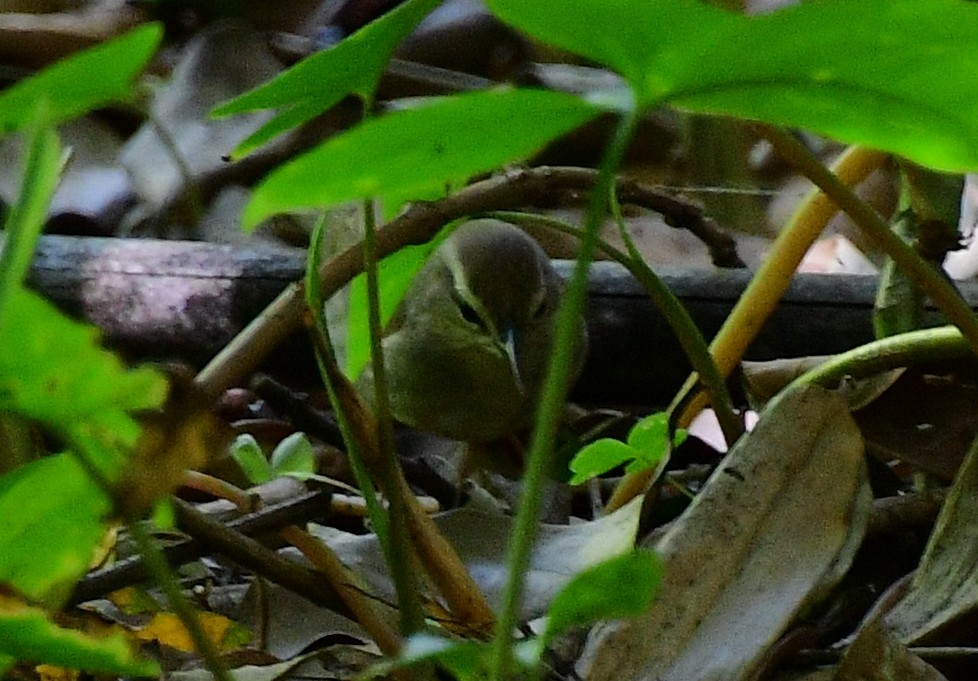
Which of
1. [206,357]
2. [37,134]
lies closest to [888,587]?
[37,134]

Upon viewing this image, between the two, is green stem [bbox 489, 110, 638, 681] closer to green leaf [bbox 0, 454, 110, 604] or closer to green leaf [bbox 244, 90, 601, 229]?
green leaf [bbox 244, 90, 601, 229]

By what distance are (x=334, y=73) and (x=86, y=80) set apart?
131mm

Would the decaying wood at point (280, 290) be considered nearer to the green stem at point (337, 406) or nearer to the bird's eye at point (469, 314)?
the bird's eye at point (469, 314)

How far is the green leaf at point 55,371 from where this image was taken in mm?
362

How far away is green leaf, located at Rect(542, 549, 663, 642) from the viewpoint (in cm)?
35

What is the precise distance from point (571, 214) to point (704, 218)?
5.15 feet

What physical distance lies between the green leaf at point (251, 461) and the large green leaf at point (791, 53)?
639 millimetres

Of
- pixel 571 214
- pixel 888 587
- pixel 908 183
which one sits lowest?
pixel 571 214

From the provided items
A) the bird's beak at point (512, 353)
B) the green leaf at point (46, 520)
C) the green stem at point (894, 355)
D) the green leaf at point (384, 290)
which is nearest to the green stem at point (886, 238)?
the green stem at point (894, 355)

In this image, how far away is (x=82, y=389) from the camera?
1.20 ft

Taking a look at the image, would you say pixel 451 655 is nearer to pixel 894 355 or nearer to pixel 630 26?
pixel 630 26

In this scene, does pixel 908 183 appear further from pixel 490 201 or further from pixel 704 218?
pixel 490 201

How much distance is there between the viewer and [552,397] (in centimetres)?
37

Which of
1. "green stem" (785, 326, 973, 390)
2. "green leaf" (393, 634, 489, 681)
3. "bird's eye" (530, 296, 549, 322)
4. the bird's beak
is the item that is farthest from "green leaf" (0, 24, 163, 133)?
"bird's eye" (530, 296, 549, 322)
